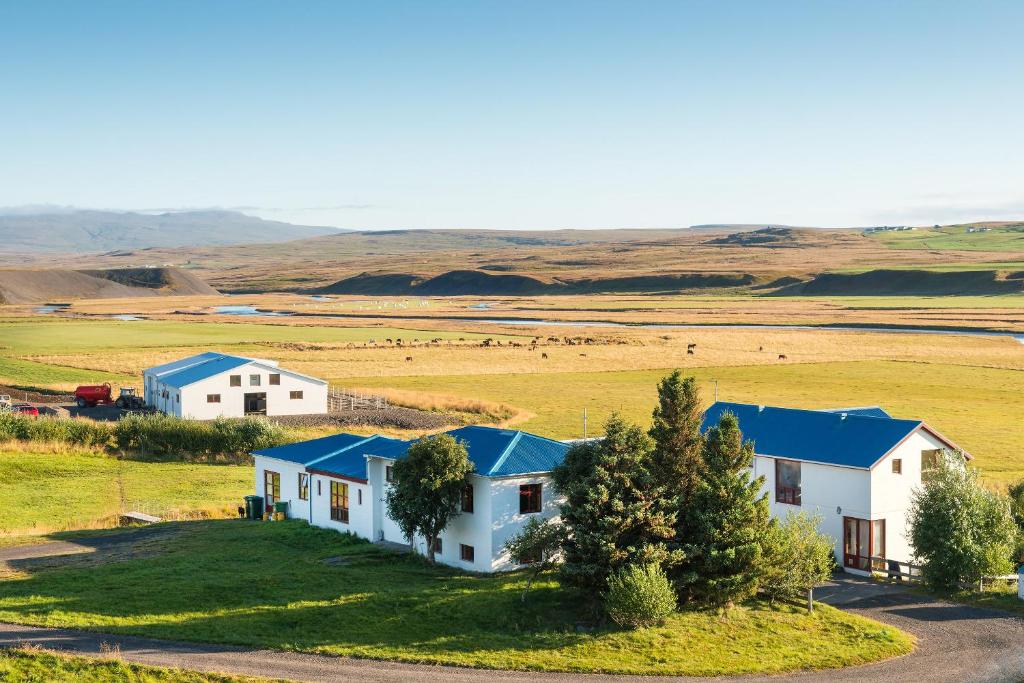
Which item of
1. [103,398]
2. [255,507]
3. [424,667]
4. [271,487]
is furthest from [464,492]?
[103,398]

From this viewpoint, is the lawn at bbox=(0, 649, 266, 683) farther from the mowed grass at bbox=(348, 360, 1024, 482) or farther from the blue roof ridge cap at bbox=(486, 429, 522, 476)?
the mowed grass at bbox=(348, 360, 1024, 482)

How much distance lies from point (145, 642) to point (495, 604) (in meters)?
9.89

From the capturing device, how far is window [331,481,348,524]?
148ft

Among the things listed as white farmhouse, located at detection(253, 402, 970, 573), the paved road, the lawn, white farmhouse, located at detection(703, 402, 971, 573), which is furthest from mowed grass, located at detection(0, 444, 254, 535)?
white farmhouse, located at detection(703, 402, 971, 573)

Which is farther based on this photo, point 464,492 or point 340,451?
point 340,451

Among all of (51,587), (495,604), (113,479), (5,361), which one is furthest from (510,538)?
(5,361)

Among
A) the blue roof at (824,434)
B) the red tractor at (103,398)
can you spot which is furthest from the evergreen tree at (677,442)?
the red tractor at (103,398)

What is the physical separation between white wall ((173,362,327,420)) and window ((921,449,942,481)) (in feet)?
157

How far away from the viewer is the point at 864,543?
1604 inches

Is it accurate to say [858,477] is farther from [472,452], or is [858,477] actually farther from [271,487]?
[271,487]

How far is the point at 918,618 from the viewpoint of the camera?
115 feet

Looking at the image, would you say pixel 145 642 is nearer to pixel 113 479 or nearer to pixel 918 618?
pixel 918 618

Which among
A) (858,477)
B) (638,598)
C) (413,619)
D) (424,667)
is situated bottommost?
(424,667)

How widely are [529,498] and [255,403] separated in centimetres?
4393
